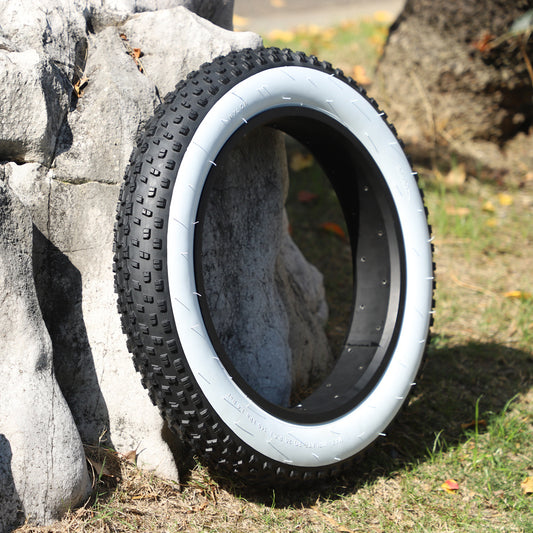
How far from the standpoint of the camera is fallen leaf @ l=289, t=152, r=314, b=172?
523cm

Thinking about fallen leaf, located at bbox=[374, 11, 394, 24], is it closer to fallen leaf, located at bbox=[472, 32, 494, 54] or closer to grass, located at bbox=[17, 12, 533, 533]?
fallen leaf, located at bbox=[472, 32, 494, 54]

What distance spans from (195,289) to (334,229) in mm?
2505

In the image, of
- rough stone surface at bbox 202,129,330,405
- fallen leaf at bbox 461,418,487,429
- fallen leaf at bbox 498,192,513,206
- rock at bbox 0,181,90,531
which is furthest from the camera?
fallen leaf at bbox 498,192,513,206

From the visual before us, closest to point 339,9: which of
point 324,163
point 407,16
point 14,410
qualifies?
point 407,16

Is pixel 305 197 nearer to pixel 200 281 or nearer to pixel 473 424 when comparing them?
pixel 473 424

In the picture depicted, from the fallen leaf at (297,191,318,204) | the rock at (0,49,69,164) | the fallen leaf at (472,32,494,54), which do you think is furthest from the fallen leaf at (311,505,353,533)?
the fallen leaf at (472,32,494,54)

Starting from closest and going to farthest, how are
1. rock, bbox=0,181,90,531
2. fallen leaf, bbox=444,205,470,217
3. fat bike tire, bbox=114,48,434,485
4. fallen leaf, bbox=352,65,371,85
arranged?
1. rock, bbox=0,181,90,531
2. fat bike tire, bbox=114,48,434,485
3. fallen leaf, bbox=444,205,470,217
4. fallen leaf, bbox=352,65,371,85

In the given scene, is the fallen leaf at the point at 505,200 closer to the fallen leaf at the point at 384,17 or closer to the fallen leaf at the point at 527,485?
the fallen leaf at the point at 527,485

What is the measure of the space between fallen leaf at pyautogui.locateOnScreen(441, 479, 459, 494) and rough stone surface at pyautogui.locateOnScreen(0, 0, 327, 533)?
1007mm

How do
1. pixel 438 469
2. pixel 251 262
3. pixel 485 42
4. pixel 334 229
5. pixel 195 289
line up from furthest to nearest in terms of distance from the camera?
pixel 485 42, pixel 334 229, pixel 251 262, pixel 438 469, pixel 195 289

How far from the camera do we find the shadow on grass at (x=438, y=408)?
2.62 meters

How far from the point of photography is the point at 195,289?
2295 millimetres

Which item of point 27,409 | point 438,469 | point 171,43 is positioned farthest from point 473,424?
point 171,43

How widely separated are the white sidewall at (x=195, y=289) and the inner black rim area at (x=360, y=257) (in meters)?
0.04
